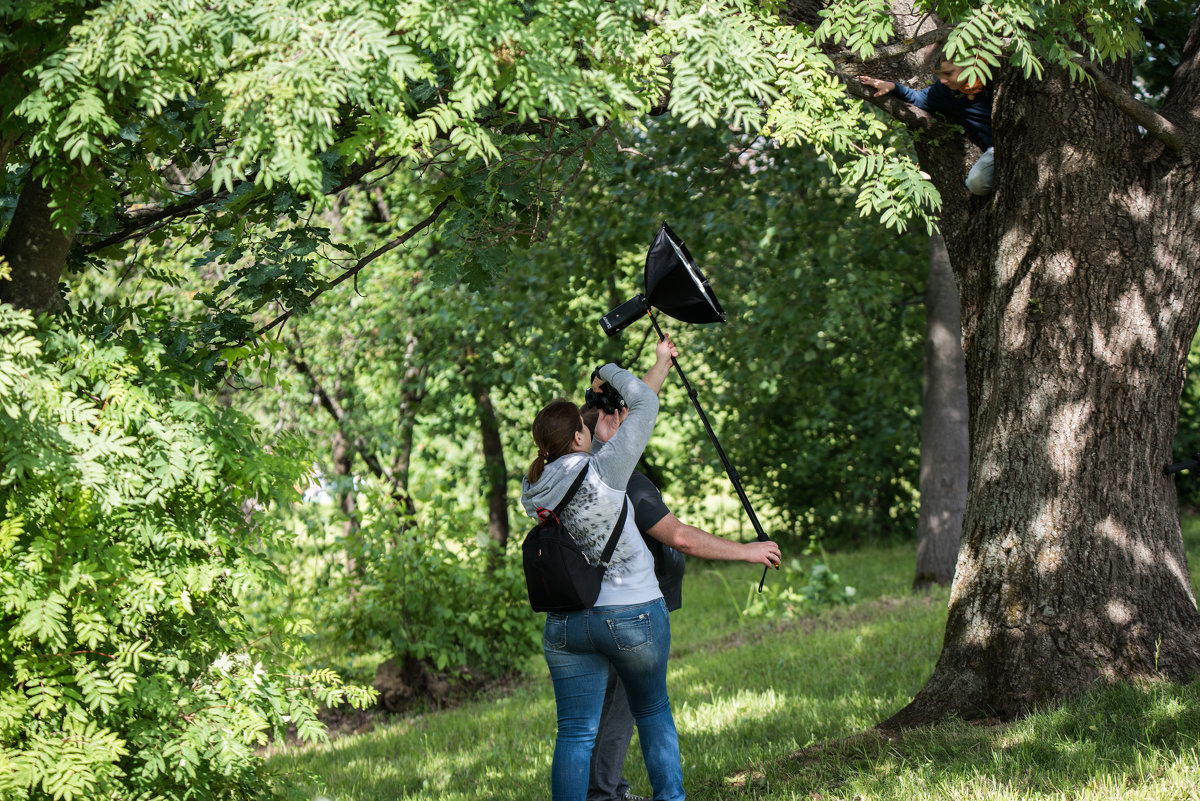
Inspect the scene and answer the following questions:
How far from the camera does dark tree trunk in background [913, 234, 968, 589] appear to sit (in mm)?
9195

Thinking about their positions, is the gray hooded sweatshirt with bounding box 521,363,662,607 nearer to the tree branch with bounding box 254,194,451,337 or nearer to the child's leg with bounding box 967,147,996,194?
the tree branch with bounding box 254,194,451,337

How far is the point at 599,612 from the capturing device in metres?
3.29

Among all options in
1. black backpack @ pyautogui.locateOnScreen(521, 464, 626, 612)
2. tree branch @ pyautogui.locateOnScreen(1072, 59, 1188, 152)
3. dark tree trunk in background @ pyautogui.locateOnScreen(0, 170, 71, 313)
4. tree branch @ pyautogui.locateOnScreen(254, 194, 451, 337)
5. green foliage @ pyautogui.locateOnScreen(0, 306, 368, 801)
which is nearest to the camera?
green foliage @ pyautogui.locateOnScreen(0, 306, 368, 801)

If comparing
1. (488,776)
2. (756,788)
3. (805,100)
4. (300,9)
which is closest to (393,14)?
(300,9)

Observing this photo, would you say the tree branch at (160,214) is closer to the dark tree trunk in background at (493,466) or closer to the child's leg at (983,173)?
the child's leg at (983,173)

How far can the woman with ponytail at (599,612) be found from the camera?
3297 mm

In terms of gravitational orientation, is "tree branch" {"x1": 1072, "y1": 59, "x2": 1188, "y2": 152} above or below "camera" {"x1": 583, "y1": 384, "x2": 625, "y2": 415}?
above

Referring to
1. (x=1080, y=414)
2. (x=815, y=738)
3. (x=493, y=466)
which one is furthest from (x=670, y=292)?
(x=493, y=466)

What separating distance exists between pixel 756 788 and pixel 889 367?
851 cm

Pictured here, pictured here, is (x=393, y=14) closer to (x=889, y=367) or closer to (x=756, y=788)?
(x=756, y=788)

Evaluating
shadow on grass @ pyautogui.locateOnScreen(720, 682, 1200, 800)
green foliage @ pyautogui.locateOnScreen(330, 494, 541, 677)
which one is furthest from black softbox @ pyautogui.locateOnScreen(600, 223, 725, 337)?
green foliage @ pyautogui.locateOnScreen(330, 494, 541, 677)

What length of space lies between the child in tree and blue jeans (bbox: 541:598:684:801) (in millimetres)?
2531

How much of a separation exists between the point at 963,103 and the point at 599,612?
293cm

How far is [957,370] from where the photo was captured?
927cm
